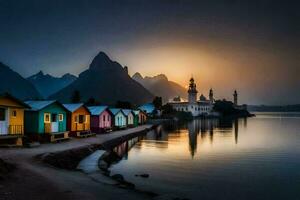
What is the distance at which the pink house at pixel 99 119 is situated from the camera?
63.8m

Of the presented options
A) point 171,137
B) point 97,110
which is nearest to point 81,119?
point 97,110

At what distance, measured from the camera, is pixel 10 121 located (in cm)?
3612

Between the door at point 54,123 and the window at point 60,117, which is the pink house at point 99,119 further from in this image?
the door at point 54,123

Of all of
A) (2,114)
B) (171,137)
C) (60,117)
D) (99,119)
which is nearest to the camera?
(2,114)

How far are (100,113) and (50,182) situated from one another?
44407 millimetres

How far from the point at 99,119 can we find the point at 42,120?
22709 mm

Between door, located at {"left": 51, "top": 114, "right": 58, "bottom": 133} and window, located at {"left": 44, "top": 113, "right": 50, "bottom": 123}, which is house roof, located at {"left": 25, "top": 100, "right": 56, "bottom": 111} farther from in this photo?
door, located at {"left": 51, "top": 114, "right": 58, "bottom": 133}

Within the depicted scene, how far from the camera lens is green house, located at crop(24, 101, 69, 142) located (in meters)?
40.9

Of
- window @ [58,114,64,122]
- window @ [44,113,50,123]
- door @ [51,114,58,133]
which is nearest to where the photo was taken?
window @ [44,113,50,123]

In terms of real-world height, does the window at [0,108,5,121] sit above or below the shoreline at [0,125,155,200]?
above

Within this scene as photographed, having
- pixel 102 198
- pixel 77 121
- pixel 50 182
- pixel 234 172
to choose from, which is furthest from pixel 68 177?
pixel 77 121

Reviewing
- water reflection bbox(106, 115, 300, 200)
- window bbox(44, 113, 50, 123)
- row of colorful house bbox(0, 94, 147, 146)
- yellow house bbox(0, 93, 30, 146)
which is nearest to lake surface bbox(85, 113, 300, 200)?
water reflection bbox(106, 115, 300, 200)

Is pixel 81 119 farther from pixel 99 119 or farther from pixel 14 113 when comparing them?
pixel 14 113

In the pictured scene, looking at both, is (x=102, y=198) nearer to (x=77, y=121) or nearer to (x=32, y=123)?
(x=32, y=123)
